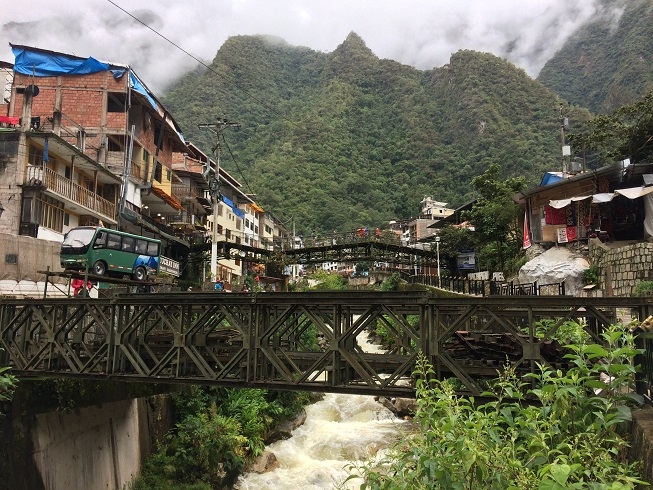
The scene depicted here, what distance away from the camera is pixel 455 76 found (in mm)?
114375

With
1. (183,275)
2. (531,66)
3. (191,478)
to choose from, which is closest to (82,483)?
(191,478)

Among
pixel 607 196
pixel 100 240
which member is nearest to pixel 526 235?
→ pixel 607 196

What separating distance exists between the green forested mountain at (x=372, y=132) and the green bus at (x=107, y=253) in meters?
54.3

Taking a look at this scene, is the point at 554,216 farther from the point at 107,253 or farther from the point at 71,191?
the point at 71,191

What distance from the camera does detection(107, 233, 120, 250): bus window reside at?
80.5ft

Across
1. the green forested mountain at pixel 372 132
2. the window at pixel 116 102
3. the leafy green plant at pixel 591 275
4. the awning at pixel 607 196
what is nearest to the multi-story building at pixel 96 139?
the window at pixel 116 102

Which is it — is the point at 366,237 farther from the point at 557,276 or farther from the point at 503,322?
the point at 503,322

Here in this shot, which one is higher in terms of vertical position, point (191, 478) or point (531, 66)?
point (531, 66)

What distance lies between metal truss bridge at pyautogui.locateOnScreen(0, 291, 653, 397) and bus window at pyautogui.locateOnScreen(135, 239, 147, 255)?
13.5 m

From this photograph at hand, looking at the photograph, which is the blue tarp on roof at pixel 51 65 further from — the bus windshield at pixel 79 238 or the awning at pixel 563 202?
the awning at pixel 563 202

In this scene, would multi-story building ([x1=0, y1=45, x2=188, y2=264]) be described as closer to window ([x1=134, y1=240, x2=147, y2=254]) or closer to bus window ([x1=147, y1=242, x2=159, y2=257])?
window ([x1=134, y1=240, x2=147, y2=254])

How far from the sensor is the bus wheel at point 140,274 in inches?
1038

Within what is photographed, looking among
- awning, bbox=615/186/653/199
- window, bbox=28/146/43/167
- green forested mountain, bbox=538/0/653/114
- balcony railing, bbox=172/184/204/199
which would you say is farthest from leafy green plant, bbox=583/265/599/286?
green forested mountain, bbox=538/0/653/114

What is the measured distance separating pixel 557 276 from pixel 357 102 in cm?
9649
